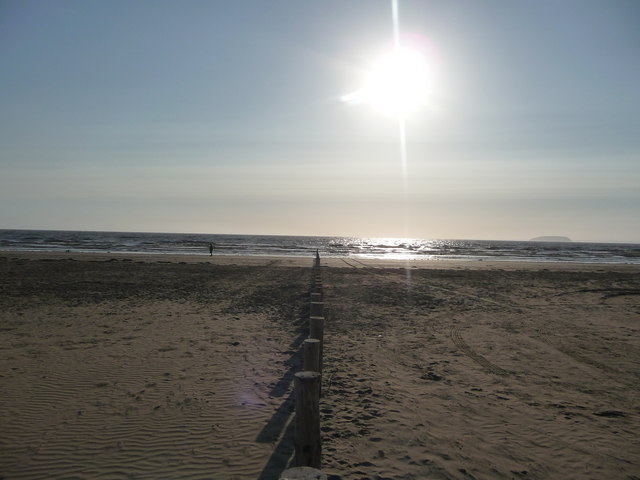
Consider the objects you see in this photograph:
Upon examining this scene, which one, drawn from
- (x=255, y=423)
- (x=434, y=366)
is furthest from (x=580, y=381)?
(x=255, y=423)

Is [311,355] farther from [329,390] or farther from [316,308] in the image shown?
[316,308]

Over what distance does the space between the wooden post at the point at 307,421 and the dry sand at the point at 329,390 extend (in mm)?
637

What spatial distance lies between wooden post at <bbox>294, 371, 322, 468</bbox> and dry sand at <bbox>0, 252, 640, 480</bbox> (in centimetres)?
64

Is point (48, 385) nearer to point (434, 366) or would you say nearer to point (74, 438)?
point (74, 438)

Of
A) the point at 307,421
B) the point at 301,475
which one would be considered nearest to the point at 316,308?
the point at 307,421

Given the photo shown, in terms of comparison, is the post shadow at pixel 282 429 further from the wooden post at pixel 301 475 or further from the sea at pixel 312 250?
the sea at pixel 312 250

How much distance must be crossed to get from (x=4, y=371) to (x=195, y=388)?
140 inches

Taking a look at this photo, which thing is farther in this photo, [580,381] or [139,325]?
[139,325]

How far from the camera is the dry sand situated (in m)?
4.64

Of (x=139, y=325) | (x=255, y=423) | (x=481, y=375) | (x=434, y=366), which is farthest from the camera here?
(x=139, y=325)

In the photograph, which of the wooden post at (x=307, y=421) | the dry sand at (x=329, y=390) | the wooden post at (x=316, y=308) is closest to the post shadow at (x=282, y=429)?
the dry sand at (x=329, y=390)

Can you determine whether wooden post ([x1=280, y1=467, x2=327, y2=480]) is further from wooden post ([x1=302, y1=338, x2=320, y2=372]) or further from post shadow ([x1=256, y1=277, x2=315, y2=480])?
wooden post ([x1=302, y1=338, x2=320, y2=372])

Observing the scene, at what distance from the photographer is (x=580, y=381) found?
736cm

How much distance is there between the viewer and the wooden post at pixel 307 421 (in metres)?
3.88
